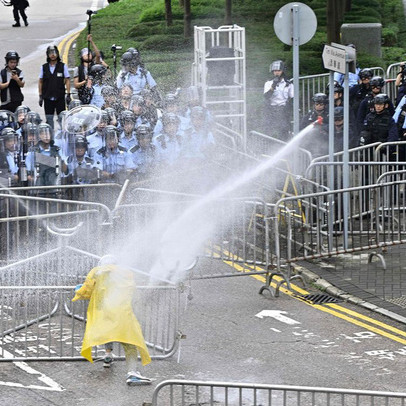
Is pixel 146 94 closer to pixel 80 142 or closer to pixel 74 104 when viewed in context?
pixel 74 104

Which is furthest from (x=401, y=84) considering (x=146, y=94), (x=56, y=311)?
(x=56, y=311)

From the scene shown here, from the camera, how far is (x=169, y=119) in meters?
18.2

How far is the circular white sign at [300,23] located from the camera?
1750 centimetres

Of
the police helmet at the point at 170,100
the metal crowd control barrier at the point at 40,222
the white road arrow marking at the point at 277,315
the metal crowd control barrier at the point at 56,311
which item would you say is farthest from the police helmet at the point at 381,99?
the metal crowd control barrier at the point at 56,311

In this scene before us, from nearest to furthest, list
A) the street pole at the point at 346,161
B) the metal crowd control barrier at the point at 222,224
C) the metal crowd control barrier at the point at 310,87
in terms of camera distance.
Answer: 1. the metal crowd control barrier at the point at 222,224
2. the street pole at the point at 346,161
3. the metal crowd control barrier at the point at 310,87

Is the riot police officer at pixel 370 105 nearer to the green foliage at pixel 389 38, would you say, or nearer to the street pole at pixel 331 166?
the street pole at pixel 331 166

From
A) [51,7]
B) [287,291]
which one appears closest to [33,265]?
[287,291]

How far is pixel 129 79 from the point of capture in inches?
829

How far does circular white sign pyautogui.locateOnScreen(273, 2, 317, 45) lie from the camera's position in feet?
57.4

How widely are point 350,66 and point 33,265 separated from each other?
497 centimetres

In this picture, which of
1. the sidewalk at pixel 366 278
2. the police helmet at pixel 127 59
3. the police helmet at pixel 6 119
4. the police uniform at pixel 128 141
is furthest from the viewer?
the police helmet at pixel 127 59

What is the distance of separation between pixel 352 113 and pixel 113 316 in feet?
31.2

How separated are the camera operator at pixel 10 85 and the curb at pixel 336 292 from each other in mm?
7411

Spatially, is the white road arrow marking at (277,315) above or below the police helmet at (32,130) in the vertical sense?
below
